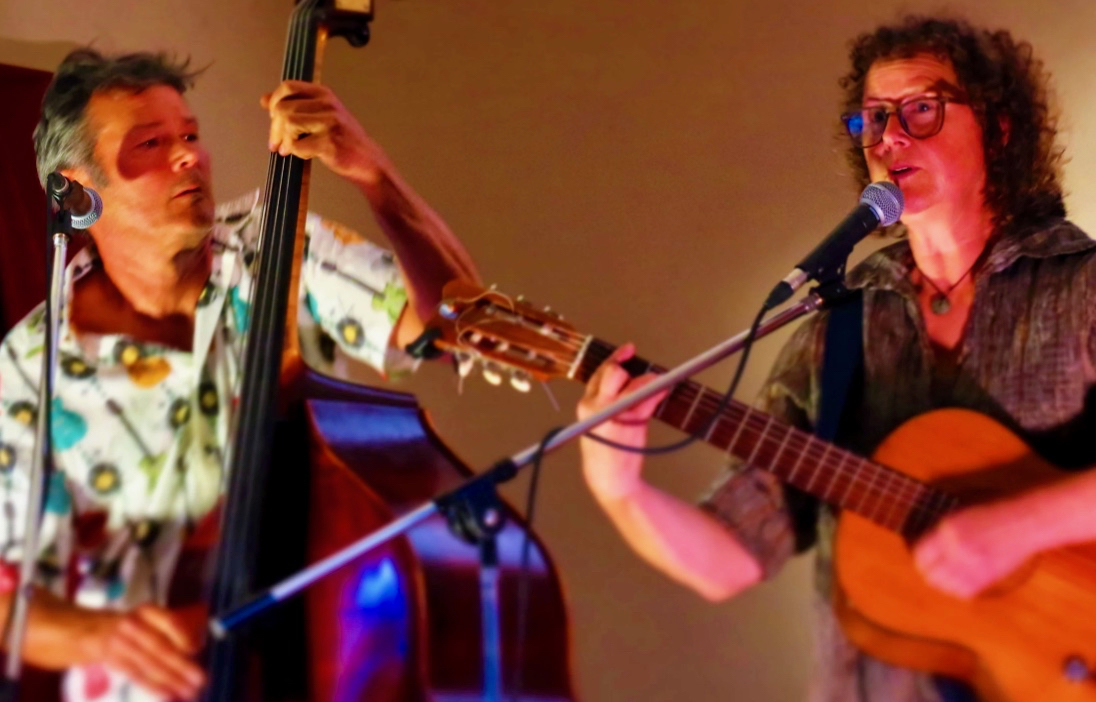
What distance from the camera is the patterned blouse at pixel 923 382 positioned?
1449mm

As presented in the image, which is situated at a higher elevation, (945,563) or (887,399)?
(887,399)

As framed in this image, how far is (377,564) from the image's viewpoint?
4.43 ft

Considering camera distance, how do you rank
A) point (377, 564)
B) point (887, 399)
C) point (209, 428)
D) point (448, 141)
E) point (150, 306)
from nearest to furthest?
1. point (377, 564)
2. point (887, 399)
3. point (209, 428)
4. point (150, 306)
5. point (448, 141)

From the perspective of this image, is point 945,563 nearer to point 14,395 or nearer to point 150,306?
point 150,306

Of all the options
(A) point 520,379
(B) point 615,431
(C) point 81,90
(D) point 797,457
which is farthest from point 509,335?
(C) point 81,90

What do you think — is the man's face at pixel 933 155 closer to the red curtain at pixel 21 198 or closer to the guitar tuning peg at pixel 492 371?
the guitar tuning peg at pixel 492 371

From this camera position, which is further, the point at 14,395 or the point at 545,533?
the point at 14,395

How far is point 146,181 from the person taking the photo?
182 cm

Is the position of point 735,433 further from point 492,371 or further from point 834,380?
point 492,371

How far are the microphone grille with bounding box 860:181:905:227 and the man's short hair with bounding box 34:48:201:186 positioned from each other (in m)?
1.24

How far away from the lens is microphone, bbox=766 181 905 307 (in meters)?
1.27

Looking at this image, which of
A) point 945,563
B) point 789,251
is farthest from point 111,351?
point 945,563

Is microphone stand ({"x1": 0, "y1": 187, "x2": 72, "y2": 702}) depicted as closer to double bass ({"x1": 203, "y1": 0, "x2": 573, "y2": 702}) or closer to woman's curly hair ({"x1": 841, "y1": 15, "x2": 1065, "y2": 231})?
double bass ({"x1": 203, "y1": 0, "x2": 573, "y2": 702})

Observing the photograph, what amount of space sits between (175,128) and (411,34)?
17.9 inches
